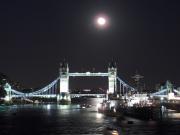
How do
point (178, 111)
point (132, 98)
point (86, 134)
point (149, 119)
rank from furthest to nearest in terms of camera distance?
1. point (178, 111)
2. point (132, 98)
3. point (149, 119)
4. point (86, 134)

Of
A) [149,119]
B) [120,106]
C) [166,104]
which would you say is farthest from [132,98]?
[149,119]

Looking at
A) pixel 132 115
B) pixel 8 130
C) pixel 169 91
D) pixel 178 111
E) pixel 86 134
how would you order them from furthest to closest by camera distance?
1. pixel 169 91
2. pixel 178 111
3. pixel 132 115
4. pixel 8 130
5. pixel 86 134

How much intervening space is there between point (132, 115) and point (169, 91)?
Answer: 2670 inches

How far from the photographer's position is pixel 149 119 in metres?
103

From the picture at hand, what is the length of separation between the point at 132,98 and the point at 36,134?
204 feet

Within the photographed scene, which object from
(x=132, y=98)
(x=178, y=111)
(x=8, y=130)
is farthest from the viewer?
(x=178, y=111)

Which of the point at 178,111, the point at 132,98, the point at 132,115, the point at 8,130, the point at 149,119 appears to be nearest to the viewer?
the point at 8,130

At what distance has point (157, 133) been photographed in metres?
69.6

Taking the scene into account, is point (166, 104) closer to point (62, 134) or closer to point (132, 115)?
point (132, 115)

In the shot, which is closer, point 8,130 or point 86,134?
point 86,134

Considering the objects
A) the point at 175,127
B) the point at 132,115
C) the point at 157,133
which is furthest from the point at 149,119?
the point at 157,133

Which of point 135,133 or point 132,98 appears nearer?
point 135,133

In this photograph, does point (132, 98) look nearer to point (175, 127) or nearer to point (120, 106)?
point (120, 106)

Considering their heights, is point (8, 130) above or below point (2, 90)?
below
